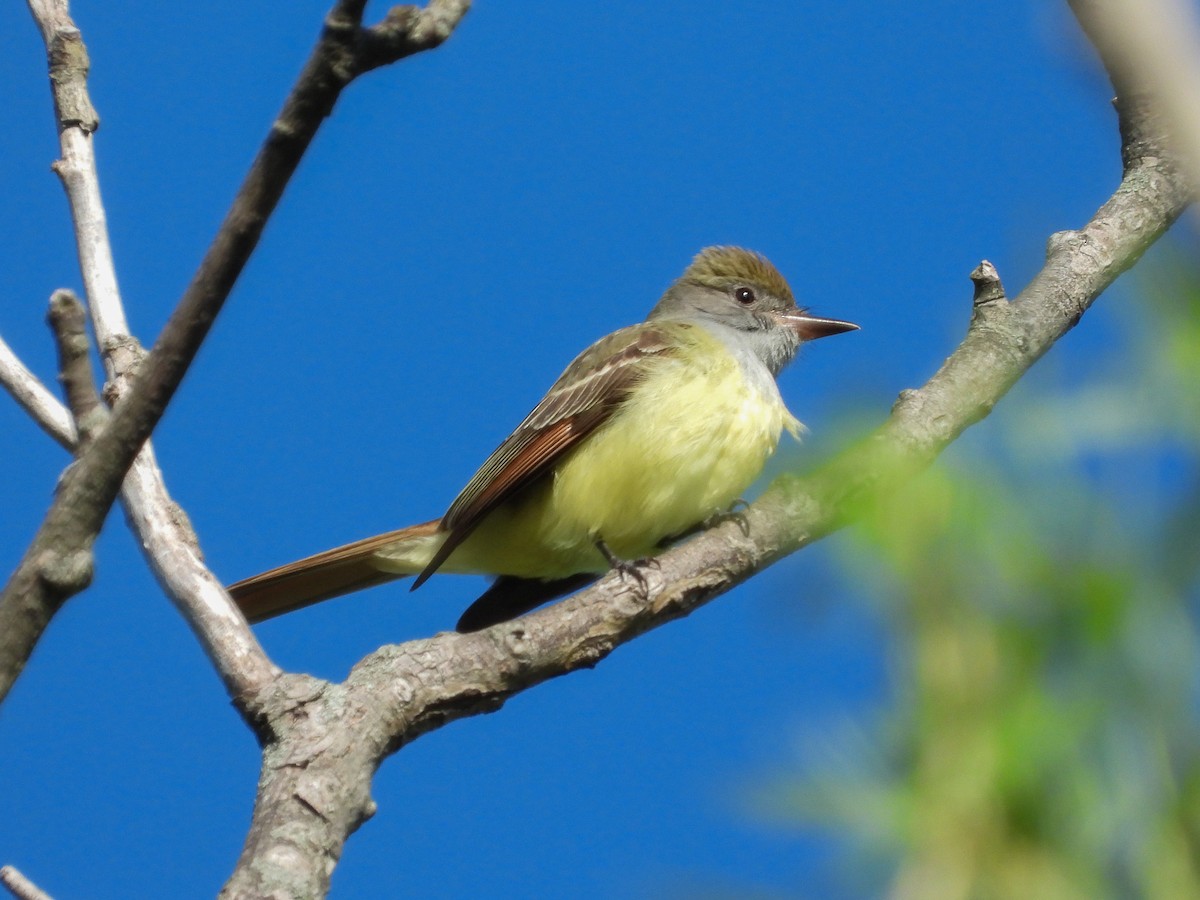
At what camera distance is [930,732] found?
1.32 metres

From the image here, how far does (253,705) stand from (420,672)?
42 cm

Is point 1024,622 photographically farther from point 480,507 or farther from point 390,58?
point 480,507

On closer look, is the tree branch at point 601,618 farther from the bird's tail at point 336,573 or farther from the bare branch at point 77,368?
the bird's tail at point 336,573

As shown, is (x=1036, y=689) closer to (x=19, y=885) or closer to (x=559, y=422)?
(x=19, y=885)

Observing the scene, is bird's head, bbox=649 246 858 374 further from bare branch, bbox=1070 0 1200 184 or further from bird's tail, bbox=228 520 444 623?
bare branch, bbox=1070 0 1200 184

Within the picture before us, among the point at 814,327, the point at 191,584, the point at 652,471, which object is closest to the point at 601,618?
the point at 191,584

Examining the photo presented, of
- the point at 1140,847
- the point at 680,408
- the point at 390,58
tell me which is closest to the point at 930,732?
the point at 1140,847

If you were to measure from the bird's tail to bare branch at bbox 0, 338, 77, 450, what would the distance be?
145 cm

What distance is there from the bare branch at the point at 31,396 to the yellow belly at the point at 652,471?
2041mm

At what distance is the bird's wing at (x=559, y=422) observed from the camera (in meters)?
5.46

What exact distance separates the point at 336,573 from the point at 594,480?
118cm

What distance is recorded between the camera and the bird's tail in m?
5.40

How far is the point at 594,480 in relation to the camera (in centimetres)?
538

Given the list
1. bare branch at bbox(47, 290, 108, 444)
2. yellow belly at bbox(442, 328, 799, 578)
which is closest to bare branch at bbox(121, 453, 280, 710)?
bare branch at bbox(47, 290, 108, 444)
